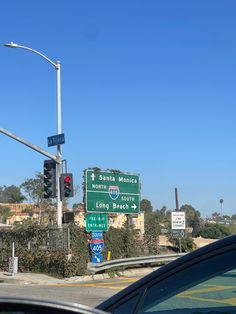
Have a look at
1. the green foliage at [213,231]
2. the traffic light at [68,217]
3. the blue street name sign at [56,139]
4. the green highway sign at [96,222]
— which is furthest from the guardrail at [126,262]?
the green foliage at [213,231]

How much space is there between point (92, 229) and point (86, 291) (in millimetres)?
7371

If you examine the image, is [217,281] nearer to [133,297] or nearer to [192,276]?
[192,276]

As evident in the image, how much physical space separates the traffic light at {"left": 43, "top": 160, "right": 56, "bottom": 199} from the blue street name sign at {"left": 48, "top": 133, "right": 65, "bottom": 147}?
87 centimetres

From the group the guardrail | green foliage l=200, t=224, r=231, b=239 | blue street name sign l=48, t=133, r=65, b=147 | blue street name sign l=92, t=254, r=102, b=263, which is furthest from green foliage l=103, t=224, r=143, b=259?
green foliage l=200, t=224, r=231, b=239

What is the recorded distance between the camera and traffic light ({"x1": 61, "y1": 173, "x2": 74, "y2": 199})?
73.0ft

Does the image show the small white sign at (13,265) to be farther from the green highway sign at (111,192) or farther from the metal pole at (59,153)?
the green highway sign at (111,192)

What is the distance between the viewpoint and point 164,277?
8.84ft

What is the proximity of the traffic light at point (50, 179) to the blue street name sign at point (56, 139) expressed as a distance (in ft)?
2.86

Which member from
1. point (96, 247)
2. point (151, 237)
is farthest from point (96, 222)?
point (151, 237)

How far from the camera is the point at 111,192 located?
2523 centimetres

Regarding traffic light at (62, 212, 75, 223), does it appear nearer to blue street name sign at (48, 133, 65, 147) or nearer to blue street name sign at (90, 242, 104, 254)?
blue street name sign at (90, 242, 104, 254)

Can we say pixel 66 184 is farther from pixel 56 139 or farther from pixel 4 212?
pixel 4 212

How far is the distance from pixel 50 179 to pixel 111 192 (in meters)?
3.72

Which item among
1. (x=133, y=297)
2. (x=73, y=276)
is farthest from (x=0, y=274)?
(x=133, y=297)
